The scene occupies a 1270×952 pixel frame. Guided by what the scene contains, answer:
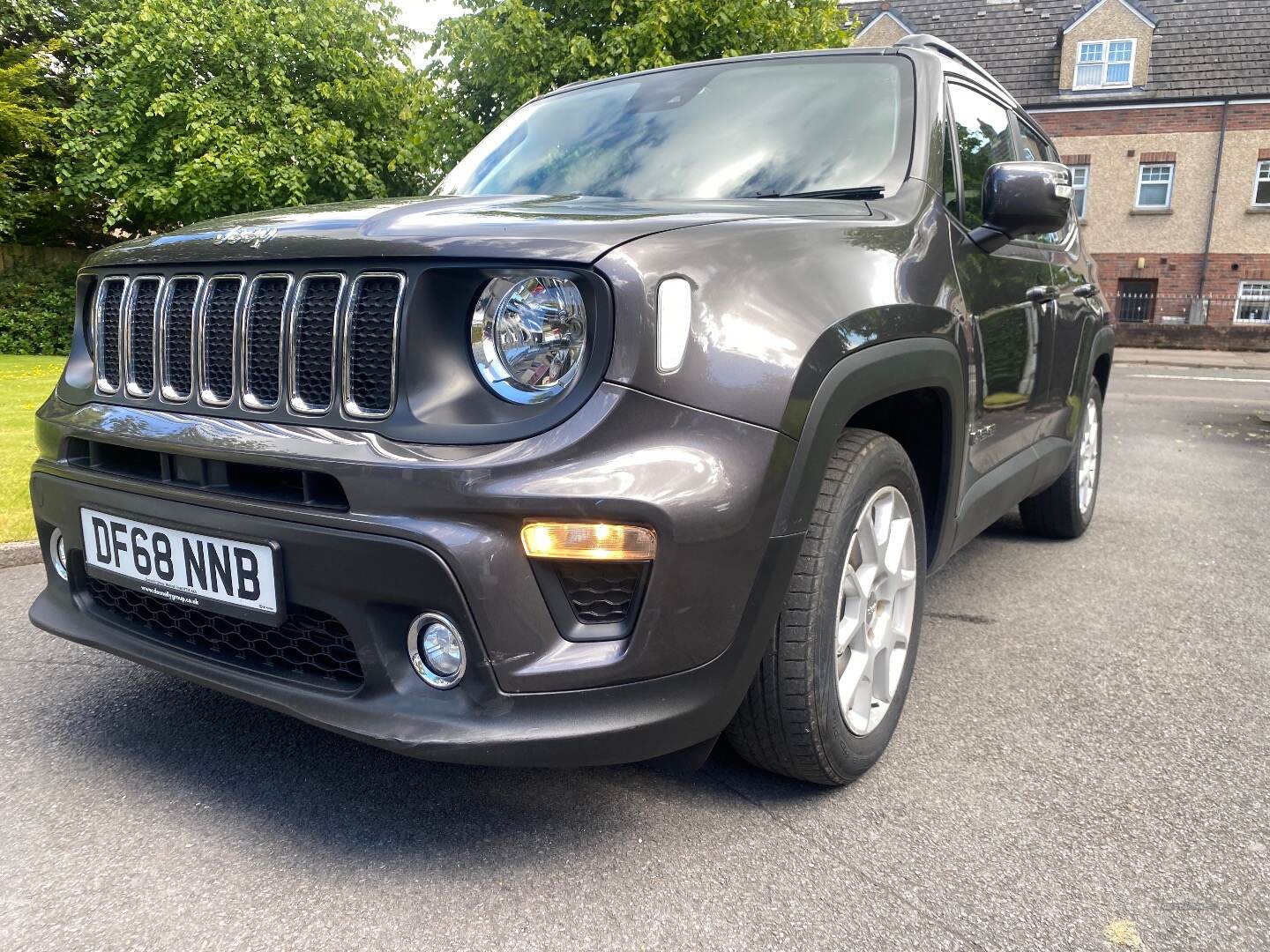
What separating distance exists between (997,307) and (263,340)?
202 centimetres

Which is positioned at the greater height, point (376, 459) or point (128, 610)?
point (376, 459)

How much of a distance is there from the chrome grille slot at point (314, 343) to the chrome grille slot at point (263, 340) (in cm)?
5

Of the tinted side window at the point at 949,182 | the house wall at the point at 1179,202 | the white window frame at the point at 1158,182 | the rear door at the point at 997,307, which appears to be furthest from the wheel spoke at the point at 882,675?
the white window frame at the point at 1158,182

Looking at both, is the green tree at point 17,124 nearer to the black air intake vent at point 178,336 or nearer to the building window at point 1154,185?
the black air intake vent at point 178,336

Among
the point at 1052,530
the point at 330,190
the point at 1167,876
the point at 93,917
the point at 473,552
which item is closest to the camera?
the point at 473,552

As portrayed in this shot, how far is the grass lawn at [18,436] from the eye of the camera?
4.44 meters

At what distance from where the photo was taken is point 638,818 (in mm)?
2076

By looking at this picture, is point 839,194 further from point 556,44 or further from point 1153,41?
point 1153,41

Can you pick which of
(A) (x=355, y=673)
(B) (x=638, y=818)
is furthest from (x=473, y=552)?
(B) (x=638, y=818)

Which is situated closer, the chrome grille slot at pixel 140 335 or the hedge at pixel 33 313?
the chrome grille slot at pixel 140 335

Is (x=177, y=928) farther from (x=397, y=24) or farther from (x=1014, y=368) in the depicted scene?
(x=397, y=24)

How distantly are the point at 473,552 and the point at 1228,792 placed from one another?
1833mm

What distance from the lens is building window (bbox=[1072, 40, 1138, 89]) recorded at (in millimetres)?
26203

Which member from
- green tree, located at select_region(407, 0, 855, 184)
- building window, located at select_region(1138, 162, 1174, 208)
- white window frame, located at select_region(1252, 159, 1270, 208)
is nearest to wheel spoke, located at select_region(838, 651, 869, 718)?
green tree, located at select_region(407, 0, 855, 184)
